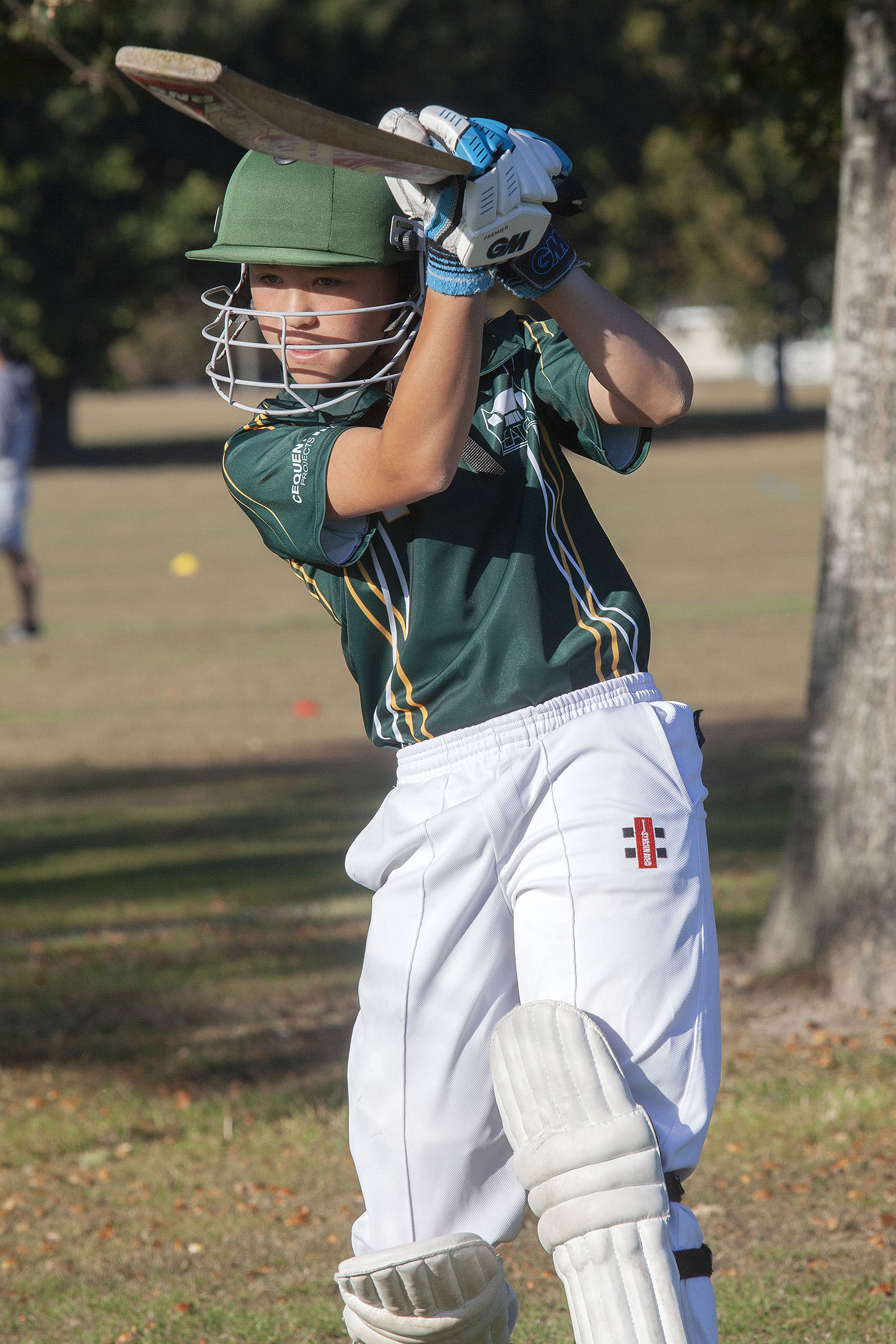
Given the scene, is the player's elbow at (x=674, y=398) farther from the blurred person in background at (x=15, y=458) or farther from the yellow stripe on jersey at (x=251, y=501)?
the blurred person in background at (x=15, y=458)

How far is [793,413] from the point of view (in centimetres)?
5125

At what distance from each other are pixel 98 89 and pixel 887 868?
12.5 ft

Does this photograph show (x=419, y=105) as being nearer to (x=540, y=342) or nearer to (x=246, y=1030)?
(x=246, y=1030)

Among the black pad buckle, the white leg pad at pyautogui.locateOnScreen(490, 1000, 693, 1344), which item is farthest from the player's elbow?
the black pad buckle

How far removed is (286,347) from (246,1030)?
3.39 metres

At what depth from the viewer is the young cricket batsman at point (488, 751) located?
2.38 metres

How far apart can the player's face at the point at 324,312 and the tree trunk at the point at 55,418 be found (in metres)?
41.3

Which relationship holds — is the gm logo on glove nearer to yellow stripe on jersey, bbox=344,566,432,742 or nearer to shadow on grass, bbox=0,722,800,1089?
yellow stripe on jersey, bbox=344,566,432,742

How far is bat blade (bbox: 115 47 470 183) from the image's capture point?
214cm

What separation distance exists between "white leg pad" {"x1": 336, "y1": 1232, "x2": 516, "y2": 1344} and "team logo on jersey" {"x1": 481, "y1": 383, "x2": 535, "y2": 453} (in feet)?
4.20

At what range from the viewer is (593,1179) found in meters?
2.35

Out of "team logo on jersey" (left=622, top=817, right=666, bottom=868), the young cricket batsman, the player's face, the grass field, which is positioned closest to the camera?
the young cricket batsman

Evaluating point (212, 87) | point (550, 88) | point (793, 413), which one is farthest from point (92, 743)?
point (793, 413)

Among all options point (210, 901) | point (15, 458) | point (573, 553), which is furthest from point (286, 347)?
point (15, 458)
